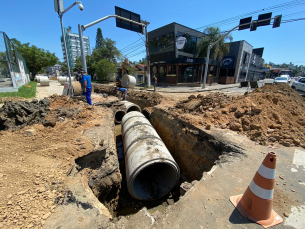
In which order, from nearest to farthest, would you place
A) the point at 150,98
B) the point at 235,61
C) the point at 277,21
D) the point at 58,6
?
the point at 58,6
the point at 150,98
the point at 277,21
the point at 235,61

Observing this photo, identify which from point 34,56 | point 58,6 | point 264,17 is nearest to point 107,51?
point 34,56

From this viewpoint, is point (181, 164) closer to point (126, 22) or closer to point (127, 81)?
point (127, 81)

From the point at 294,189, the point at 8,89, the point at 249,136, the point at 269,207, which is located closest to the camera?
the point at 269,207

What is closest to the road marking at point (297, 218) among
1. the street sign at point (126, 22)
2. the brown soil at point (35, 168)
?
the brown soil at point (35, 168)

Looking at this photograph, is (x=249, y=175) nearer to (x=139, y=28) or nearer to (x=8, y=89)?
(x=139, y=28)

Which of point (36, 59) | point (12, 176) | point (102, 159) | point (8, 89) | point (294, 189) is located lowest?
point (102, 159)

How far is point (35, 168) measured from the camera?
234 cm

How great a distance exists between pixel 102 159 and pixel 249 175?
10.4 feet

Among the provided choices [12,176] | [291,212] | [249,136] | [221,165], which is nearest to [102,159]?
[12,176]

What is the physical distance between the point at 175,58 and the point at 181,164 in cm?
1500

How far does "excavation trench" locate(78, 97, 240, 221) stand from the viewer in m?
3.47

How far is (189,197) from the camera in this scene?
222cm

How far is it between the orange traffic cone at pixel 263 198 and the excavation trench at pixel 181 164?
1.04 meters

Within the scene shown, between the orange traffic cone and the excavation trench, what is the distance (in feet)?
3.42
